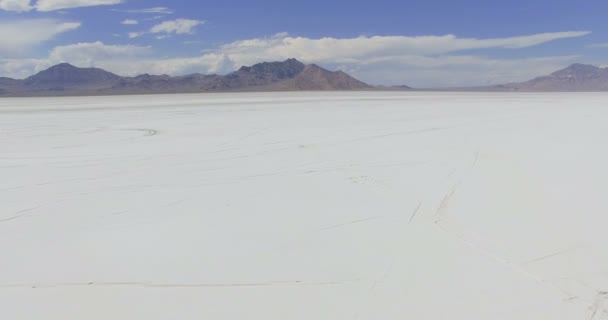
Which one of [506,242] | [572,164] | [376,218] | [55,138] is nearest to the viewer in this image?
[506,242]

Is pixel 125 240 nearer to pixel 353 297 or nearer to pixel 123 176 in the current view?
pixel 353 297

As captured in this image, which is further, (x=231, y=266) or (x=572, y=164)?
(x=572, y=164)

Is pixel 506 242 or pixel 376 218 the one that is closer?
pixel 506 242

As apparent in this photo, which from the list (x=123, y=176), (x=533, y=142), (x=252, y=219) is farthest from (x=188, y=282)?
(x=533, y=142)

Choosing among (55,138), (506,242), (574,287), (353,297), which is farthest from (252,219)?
(55,138)

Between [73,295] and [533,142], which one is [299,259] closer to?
[73,295]

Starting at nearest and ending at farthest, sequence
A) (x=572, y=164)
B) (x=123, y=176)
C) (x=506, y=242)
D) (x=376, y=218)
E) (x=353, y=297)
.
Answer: (x=353, y=297) → (x=506, y=242) → (x=376, y=218) → (x=123, y=176) → (x=572, y=164)
